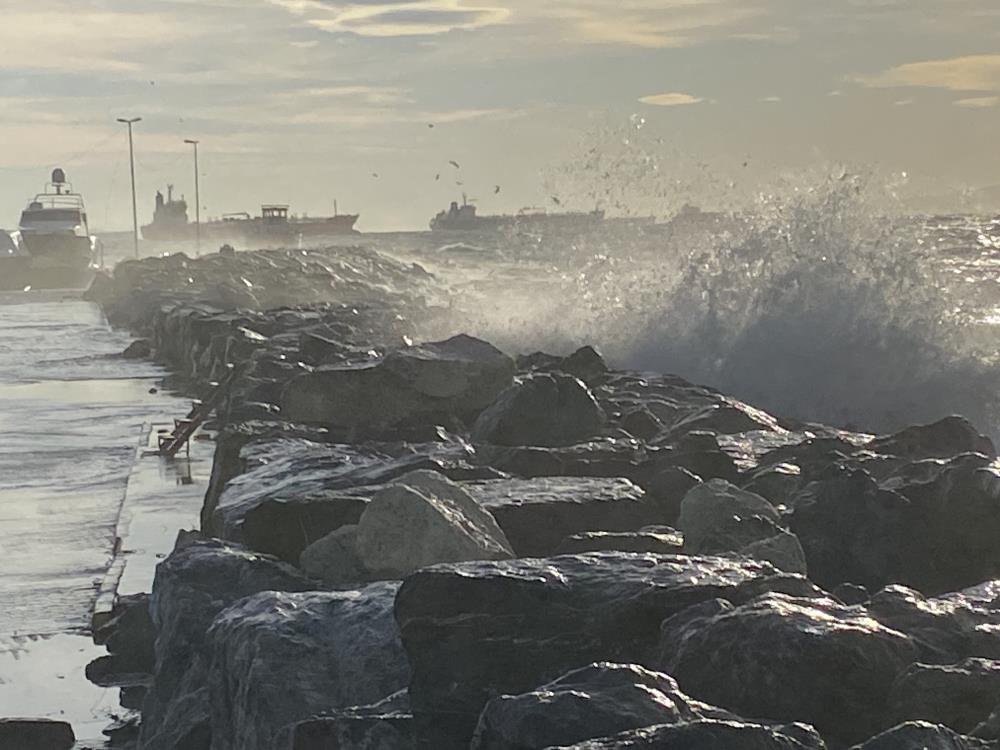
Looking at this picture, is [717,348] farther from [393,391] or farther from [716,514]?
[716,514]

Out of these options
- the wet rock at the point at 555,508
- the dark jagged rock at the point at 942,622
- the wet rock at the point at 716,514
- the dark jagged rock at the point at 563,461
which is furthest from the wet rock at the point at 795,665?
the dark jagged rock at the point at 563,461

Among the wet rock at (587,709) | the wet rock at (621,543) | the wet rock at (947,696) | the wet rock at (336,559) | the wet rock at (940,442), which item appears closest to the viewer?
the wet rock at (587,709)

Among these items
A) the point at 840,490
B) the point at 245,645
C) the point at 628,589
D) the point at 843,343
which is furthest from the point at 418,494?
the point at 843,343

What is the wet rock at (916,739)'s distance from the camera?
3.03 metres

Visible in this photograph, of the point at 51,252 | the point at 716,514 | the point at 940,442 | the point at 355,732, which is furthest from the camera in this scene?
the point at 51,252

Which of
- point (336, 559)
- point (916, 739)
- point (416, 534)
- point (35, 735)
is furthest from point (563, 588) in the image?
point (35, 735)

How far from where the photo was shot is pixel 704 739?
2979mm

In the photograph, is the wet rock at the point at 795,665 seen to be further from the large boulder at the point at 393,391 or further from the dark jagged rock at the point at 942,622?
the large boulder at the point at 393,391

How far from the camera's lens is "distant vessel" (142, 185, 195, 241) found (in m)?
120

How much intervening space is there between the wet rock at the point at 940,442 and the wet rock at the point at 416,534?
134 inches

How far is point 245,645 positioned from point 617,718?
1.58 metres

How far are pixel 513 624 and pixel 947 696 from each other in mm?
1052

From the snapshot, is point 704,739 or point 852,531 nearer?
point 704,739

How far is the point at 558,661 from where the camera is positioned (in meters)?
3.98
